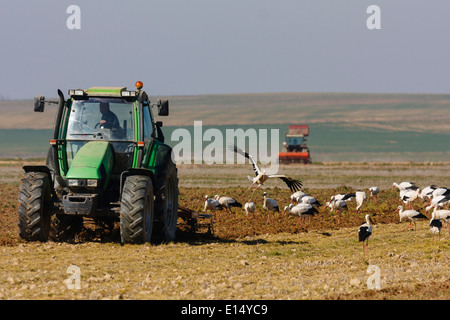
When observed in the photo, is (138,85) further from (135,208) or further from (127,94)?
(135,208)

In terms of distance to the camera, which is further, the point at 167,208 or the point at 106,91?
the point at 167,208

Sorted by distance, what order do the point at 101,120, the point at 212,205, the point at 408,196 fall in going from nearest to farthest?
1. the point at 101,120
2. the point at 212,205
3. the point at 408,196

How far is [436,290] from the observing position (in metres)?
10.4

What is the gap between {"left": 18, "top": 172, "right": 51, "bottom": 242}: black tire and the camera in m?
14.1

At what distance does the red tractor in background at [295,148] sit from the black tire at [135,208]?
51423 mm

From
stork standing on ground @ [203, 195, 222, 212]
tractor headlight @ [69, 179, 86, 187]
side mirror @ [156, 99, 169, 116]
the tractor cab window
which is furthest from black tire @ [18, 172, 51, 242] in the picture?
stork standing on ground @ [203, 195, 222, 212]

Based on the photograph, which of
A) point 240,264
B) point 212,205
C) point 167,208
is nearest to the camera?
point 240,264

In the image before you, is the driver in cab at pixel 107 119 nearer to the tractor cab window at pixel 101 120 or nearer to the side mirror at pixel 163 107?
the tractor cab window at pixel 101 120

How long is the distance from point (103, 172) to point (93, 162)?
0.27m

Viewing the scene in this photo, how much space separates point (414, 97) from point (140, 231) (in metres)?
181

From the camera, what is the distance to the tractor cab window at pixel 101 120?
584 inches

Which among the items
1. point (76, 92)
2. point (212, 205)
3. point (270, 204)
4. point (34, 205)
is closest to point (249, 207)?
point (270, 204)

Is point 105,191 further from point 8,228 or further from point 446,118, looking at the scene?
point 446,118

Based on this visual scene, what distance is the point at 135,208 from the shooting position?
45.0ft
